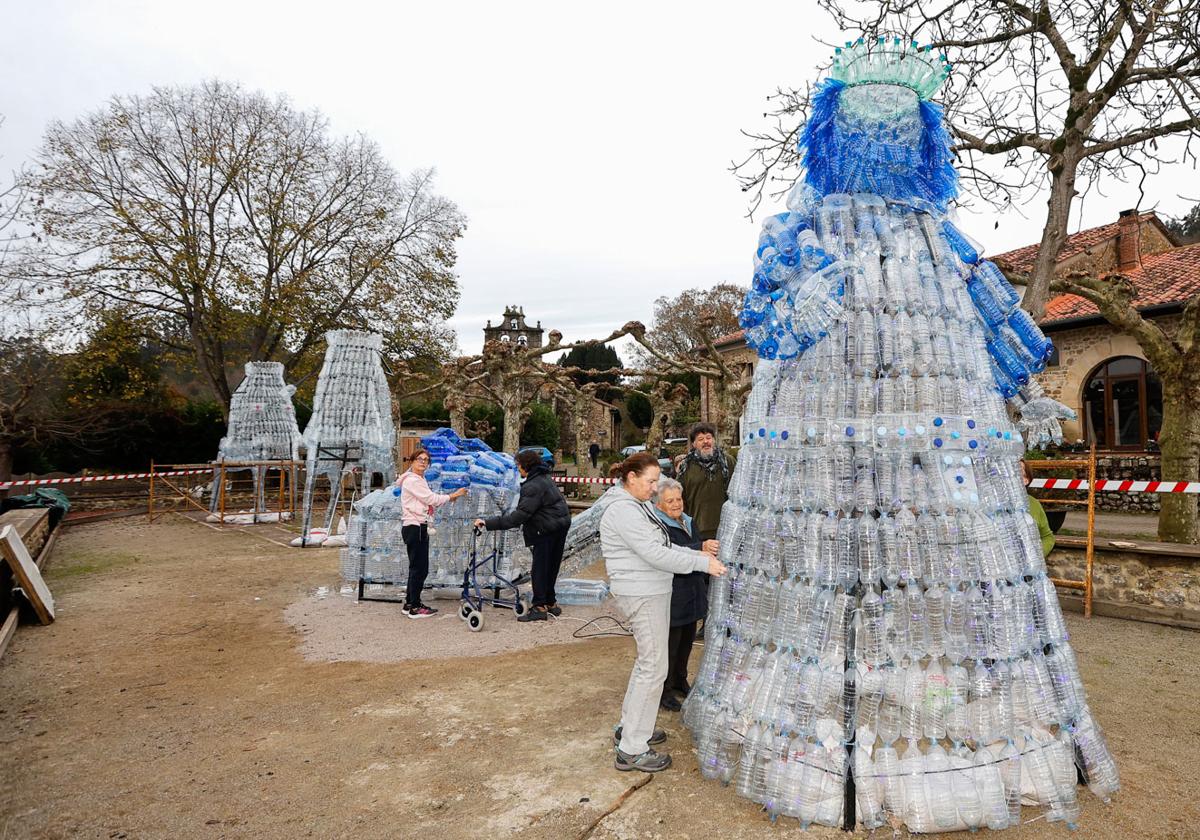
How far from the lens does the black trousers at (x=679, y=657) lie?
178 inches

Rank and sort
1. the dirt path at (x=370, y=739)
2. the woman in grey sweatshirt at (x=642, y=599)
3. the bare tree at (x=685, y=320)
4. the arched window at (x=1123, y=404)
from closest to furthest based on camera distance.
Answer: the dirt path at (x=370, y=739) → the woman in grey sweatshirt at (x=642, y=599) → the arched window at (x=1123, y=404) → the bare tree at (x=685, y=320)

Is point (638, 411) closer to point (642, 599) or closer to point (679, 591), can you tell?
point (679, 591)

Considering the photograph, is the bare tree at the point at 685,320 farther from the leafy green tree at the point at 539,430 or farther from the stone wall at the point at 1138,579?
the stone wall at the point at 1138,579

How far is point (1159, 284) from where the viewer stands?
684 inches

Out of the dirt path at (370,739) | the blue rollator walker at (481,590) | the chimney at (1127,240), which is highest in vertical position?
the chimney at (1127,240)

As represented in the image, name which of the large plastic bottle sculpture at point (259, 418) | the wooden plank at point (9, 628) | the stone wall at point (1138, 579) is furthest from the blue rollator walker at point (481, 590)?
the large plastic bottle sculpture at point (259, 418)

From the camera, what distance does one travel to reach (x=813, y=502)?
3250 mm

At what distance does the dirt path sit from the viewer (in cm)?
313

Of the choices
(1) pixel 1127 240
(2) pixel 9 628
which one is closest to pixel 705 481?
(2) pixel 9 628

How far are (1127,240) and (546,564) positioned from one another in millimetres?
21463

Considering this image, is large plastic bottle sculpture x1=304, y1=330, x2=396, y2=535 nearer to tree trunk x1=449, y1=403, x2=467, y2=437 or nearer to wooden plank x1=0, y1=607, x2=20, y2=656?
wooden plank x1=0, y1=607, x2=20, y2=656

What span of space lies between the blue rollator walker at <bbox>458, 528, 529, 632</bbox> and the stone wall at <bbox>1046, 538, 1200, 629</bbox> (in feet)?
17.6

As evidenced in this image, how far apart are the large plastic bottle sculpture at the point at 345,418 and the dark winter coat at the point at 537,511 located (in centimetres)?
661

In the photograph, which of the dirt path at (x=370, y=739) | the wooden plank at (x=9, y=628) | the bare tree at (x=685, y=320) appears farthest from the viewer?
the bare tree at (x=685, y=320)
